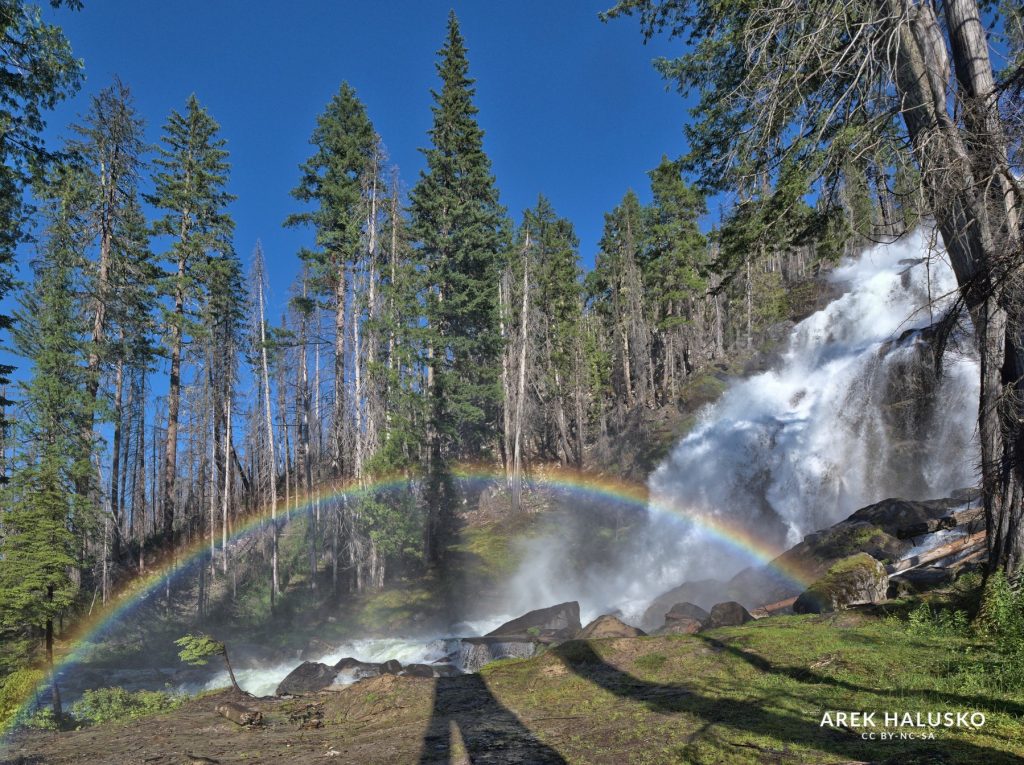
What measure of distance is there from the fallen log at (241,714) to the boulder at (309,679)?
6760mm

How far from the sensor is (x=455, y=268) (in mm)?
28359

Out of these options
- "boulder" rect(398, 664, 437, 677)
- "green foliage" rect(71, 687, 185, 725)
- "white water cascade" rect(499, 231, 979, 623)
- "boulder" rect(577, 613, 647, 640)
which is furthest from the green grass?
"white water cascade" rect(499, 231, 979, 623)

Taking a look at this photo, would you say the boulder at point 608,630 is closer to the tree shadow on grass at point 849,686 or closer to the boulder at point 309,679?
the tree shadow on grass at point 849,686

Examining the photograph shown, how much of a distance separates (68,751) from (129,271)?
21.5m

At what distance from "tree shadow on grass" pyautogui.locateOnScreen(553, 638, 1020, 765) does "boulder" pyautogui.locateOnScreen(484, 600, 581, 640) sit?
11460 mm

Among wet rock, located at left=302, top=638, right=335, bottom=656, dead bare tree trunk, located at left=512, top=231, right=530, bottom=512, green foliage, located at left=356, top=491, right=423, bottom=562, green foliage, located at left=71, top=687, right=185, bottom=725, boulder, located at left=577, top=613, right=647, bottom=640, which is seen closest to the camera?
green foliage, located at left=71, top=687, right=185, bottom=725

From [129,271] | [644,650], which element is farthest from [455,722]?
[129,271]

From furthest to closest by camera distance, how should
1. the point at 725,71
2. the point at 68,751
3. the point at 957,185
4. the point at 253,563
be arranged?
1. the point at 253,563
2. the point at 725,71
3. the point at 68,751
4. the point at 957,185

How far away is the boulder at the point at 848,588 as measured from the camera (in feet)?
34.6

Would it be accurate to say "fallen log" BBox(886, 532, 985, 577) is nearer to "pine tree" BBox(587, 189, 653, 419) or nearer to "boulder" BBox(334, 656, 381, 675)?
"boulder" BBox(334, 656, 381, 675)

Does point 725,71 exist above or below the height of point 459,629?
above

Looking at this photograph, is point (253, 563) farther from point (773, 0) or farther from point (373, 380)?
point (773, 0)

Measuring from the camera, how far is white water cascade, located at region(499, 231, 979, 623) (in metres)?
21.2

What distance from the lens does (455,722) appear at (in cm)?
641
